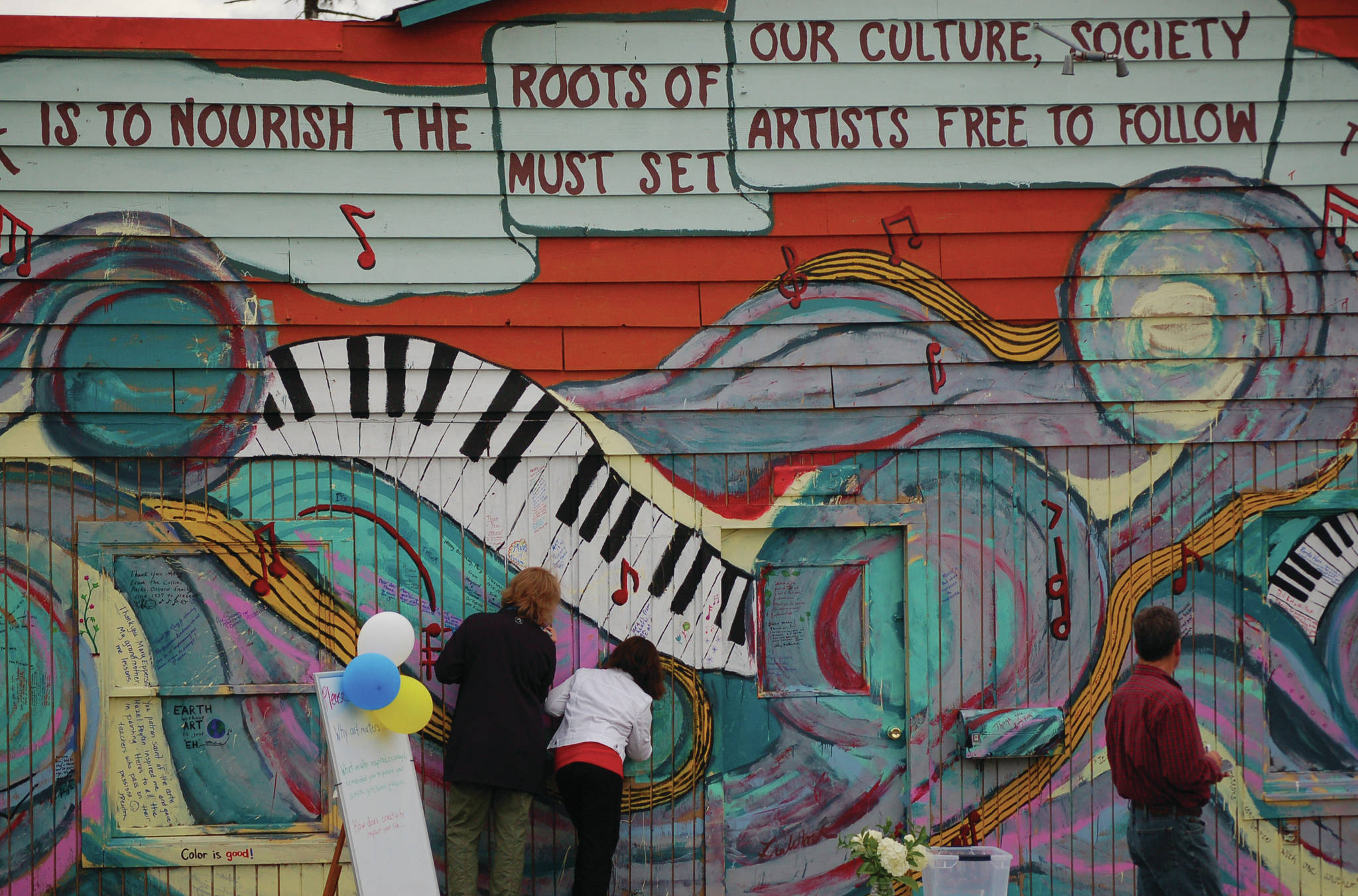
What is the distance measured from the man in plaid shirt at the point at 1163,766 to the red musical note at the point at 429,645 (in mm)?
2945

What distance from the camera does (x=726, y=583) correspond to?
5250 millimetres

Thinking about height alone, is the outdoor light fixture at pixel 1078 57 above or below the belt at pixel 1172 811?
above

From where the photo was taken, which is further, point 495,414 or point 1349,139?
point 1349,139

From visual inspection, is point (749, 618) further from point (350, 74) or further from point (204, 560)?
point (350, 74)

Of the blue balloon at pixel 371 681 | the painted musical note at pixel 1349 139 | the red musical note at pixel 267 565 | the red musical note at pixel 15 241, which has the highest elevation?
the painted musical note at pixel 1349 139

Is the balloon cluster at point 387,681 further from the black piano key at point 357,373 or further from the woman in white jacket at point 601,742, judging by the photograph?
the black piano key at point 357,373

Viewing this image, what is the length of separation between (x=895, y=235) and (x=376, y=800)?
3469mm

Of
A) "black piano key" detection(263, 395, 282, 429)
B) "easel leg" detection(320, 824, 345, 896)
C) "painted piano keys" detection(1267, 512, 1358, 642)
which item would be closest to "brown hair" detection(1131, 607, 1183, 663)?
"painted piano keys" detection(1267, 512, 1358, 642)

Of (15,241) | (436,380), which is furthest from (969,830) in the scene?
(15,241)

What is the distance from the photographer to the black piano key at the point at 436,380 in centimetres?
512

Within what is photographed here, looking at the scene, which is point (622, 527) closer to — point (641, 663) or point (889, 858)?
point (641, 663)

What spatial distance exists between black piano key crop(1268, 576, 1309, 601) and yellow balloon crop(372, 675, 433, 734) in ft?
13.5

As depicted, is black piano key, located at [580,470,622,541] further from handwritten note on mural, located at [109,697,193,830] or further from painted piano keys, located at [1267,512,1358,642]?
painted piano keys, located at [1267,512,1358,642]

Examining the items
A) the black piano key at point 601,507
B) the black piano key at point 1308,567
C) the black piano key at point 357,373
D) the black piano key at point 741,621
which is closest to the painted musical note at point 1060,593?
the black piano key at point 1308,567
